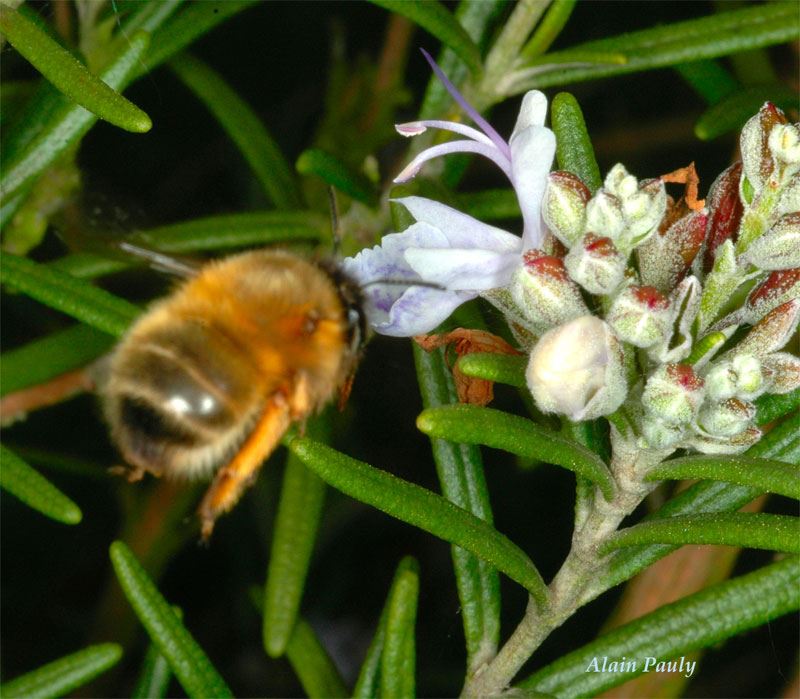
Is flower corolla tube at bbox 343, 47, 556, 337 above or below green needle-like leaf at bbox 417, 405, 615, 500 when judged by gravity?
above

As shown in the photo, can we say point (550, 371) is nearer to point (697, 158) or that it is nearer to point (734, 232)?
point (734, 232)

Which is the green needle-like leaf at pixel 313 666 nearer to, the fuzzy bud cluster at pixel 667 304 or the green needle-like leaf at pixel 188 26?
the fuzzy bud cluster at pixel 667 304

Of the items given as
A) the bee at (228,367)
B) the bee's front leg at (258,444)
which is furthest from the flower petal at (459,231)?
the bee's front leg at (258,444)

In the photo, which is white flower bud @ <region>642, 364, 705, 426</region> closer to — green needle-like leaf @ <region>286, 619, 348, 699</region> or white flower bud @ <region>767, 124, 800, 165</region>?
white flower bud @ <region>767, 124, 800, 165</region>

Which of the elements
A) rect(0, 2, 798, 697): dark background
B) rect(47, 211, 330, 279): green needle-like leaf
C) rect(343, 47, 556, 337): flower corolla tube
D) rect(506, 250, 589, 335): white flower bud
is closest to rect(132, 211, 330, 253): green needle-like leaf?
rect(47, 211, 330, 279): green needle-like leaf

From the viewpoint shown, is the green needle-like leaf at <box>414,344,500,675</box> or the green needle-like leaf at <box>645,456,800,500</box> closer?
the green needle-like leaf at <box>645,456,800,500</box>

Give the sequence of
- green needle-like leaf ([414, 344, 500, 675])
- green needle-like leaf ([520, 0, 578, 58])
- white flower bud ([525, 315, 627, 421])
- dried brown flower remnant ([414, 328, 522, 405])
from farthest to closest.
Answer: green needle-like leaf ([520, 0, 578, 58])
green needle-like leaf ([414, 344, 500, 675])
dried brown flower remnant ([414, 328, 522, 405])
white flower bud ([525, 315, 627, 421])

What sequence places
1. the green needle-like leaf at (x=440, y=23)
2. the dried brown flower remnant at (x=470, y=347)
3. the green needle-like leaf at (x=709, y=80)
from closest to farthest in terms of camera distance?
1. the dried brown flower remnant at (x=470, y=347)
2. the green needle-like leaf at (x=440, y=23)
3. the green needle-like leaf at (x=709, y=80)
